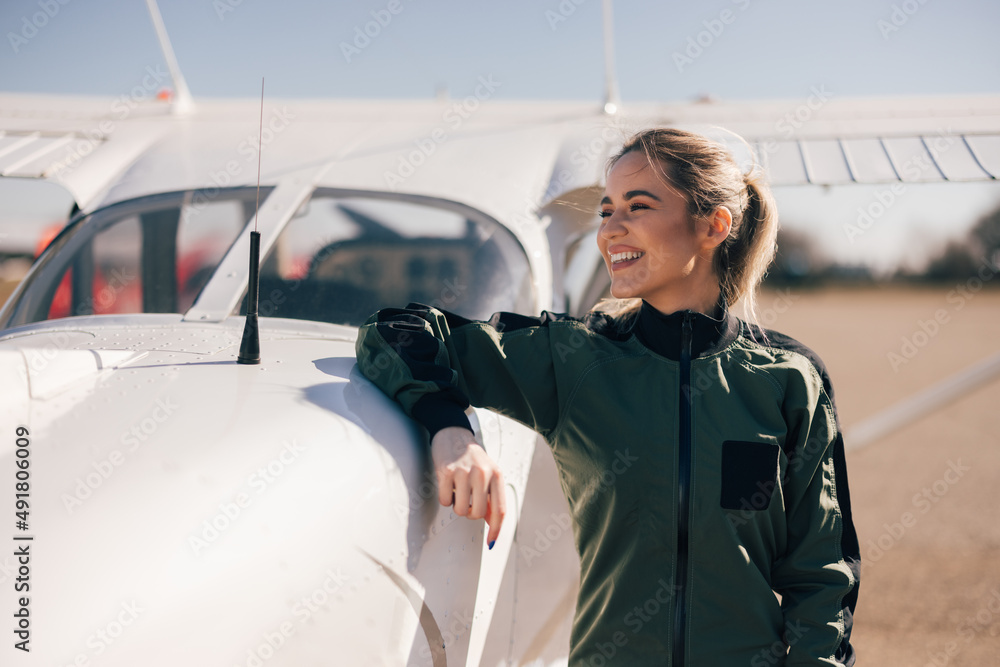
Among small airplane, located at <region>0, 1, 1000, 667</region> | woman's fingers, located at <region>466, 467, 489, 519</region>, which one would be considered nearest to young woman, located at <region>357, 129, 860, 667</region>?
woman's fingers, located at <region>466, 467, 489, 519</region>

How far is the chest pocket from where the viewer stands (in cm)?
184

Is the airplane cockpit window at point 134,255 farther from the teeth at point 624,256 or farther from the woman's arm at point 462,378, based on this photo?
the teeth at point 624,256

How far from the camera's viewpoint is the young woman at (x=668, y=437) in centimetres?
182

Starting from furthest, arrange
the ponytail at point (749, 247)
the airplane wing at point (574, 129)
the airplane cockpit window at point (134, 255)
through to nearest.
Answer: the airplane wing at point (574, 129) → the airplane cockpit window at point (134, 255) → the ponytail at point (749, 247)

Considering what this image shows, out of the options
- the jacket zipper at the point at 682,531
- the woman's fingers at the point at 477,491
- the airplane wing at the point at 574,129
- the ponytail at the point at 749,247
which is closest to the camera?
the woman's fingers at the point at 477,491

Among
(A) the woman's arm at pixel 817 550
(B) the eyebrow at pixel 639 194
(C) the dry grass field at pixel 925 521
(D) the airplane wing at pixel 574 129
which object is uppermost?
(D) the airplane wing at pixel 574 129

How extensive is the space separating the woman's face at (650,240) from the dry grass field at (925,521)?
508 millimetres

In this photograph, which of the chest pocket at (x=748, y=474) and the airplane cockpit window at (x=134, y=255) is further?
the airplane cockpit window at (x=134, y=255)

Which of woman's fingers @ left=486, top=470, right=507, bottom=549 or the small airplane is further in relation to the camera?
woman's fingers @ left=486, top=470, right=507, bottom=549

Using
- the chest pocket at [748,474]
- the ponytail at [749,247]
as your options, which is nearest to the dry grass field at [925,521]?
the ponytail at [749,247]

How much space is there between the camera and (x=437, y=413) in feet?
5.89

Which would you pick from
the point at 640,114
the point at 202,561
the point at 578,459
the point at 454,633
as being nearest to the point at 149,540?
the point at 202,561

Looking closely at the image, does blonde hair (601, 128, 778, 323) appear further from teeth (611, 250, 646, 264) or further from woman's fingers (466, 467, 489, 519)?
woman's fingers (466, 467, 489, 519)

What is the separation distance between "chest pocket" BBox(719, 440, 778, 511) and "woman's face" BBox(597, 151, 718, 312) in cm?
44
